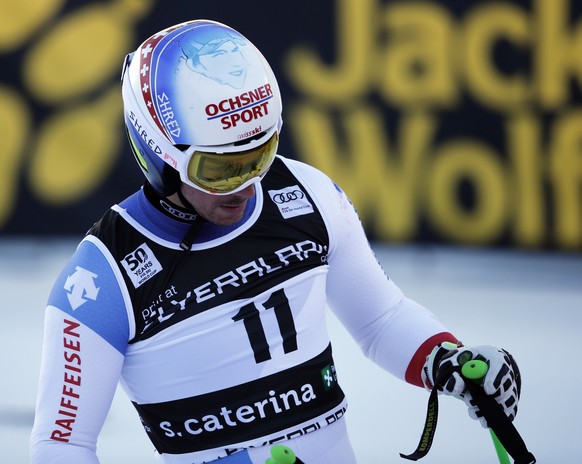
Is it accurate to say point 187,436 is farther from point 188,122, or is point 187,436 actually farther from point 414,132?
point 414,132

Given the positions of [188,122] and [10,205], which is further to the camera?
[10,205]

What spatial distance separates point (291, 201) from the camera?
267 cm

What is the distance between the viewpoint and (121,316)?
240cm

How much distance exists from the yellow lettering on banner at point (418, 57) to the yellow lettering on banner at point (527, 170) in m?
0.44

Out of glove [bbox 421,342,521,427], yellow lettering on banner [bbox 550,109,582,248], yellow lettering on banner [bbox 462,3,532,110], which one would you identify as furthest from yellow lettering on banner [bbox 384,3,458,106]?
glove [bbox 421,342,521,427]

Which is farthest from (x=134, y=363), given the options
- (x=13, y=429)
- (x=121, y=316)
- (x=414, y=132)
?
(x=414, y=132)

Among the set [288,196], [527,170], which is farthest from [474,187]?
[288,196]

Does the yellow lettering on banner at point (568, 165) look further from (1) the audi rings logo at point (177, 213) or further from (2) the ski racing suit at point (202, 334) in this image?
(1) the audi rings logo at point (177, 213)

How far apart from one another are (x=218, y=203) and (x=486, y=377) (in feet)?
2.26

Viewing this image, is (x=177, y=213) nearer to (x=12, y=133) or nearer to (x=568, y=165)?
(x=568, y=165)

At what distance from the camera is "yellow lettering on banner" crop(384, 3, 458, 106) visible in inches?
278

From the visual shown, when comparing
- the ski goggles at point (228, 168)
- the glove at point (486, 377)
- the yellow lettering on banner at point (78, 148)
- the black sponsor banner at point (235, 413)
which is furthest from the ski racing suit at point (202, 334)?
the yellow lettering on banner at point (78, 148)

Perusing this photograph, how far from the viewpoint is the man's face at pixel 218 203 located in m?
2.47

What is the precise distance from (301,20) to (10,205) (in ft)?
7.51
